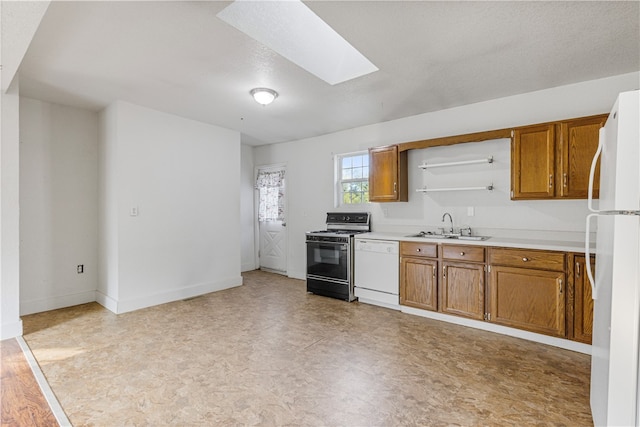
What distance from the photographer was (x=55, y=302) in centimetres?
390

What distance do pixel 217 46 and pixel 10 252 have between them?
289 centimetres

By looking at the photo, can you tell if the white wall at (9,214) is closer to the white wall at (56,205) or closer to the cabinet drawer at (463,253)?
the white wall at (56,205)

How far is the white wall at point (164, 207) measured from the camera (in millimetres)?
3793

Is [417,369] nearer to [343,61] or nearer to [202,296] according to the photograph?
[343,61]

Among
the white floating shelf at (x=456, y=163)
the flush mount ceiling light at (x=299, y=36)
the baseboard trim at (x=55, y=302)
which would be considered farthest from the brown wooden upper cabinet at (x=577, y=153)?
the baseboard trim at (x=55, y=302)

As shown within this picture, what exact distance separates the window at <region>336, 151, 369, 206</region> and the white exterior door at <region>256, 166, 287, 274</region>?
4.10 ft

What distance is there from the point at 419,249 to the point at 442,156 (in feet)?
4.27

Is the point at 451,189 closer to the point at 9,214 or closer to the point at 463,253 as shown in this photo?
the point at 463,253

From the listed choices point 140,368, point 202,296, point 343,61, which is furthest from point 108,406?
point 343,61

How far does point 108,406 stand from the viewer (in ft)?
6.54

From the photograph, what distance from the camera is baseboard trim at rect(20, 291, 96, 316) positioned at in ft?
12.1

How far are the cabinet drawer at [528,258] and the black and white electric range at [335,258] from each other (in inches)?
70.2

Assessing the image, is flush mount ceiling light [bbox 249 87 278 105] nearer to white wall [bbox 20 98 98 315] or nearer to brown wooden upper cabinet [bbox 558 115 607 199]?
white wall [bbox 20 98 98 315]

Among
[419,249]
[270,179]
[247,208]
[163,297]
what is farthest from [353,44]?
Result: [247,208]
